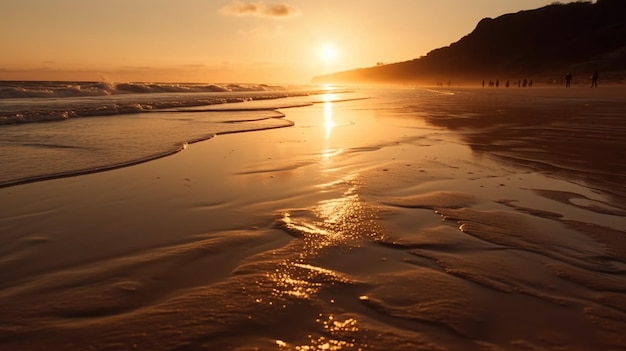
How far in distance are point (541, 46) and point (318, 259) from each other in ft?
405

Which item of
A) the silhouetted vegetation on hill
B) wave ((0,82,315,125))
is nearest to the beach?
wave ((0,82,315,125))

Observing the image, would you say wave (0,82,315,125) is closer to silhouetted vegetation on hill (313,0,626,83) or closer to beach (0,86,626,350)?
beach (0,86,626,350)

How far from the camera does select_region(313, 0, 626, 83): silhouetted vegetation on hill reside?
8344cm

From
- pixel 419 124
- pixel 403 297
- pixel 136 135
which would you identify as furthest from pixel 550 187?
pixel 136 135

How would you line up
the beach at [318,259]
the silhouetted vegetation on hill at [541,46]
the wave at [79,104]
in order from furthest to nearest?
the silhouetted vegetation on hill at [541,46]
the wave at [79,104]
the beach at [318,259]

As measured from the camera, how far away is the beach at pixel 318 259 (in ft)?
6.83

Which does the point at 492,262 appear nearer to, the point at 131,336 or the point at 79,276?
the point at 131,336

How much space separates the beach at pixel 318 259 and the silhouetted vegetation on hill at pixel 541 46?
7888cm

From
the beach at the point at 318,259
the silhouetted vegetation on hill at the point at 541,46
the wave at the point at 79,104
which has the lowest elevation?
the beach at the point at 318,259

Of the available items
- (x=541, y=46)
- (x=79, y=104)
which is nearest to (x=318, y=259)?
(x=79, y=104)

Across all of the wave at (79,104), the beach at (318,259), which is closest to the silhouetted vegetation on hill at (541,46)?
the wave at (79,104)

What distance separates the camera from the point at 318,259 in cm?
293

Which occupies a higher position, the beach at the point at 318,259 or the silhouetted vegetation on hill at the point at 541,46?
the silhouetted vegetation on hill at the point at 541,46

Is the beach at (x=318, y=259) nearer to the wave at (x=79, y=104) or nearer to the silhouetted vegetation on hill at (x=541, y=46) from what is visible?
the wave at (x=79, y=104)
